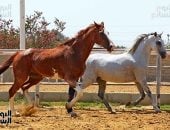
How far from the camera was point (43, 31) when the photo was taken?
1111 inches

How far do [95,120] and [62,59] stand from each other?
1638mm

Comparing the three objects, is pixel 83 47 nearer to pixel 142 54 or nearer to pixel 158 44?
pixel 142 54

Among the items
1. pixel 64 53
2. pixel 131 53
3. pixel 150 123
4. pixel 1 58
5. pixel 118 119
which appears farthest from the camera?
pixel 1 58

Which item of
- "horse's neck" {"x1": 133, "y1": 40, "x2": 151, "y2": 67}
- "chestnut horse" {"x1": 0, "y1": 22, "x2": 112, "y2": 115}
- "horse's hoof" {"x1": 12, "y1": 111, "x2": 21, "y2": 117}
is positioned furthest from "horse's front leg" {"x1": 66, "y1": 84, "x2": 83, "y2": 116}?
"horse's neck" {"x1": 133, "y1": 40, "x2": 151, "y2": 67}

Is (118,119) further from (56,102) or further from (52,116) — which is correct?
(56,102)

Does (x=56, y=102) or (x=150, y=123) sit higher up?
(x=150, y=123)

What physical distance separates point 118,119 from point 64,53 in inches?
73.8

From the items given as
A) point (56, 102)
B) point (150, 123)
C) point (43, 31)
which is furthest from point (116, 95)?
point (43, 31)

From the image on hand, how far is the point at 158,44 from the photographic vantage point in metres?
11.7

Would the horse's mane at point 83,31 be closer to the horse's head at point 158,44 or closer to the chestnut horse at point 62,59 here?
the chestnut horse at point 62,59

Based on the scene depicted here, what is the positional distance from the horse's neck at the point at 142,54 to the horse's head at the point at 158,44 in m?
0.17

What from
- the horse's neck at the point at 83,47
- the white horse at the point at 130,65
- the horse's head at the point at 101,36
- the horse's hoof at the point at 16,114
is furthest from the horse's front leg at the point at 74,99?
the white horse at the point at 130,65

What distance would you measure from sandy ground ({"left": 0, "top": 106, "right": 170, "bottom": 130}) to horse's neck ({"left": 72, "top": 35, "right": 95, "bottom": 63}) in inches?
49.5

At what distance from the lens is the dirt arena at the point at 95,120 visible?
8.51 meters
